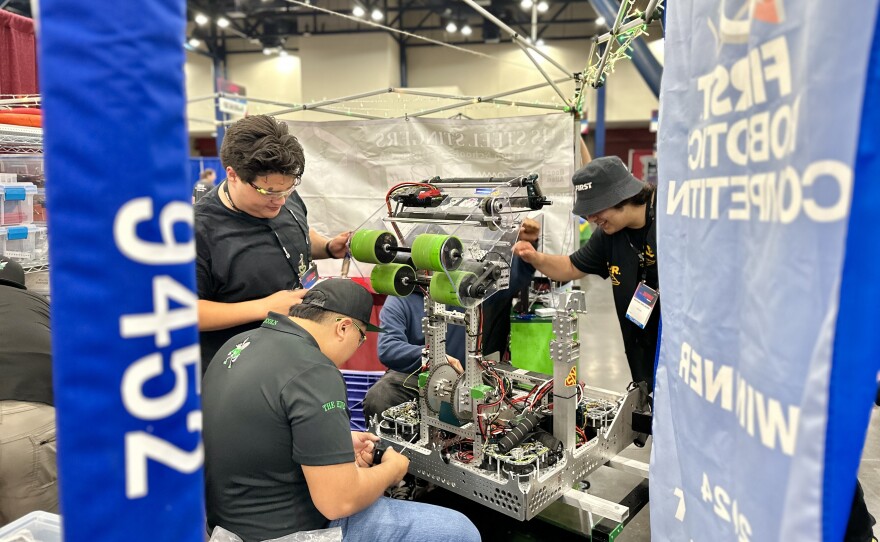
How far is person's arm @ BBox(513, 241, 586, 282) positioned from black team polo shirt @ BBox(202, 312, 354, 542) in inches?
59.9

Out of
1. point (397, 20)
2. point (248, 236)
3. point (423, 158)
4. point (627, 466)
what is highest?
point (397, 20)

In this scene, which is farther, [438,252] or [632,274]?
[632,274]

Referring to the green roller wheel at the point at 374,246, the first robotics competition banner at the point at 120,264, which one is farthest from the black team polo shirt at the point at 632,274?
the first robotics competition banner at the point at 120,264

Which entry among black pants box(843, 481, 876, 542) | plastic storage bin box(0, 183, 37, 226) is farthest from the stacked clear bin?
black pants box(843, 481, 876, 542)

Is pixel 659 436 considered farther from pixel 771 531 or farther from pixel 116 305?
pixel 116 305

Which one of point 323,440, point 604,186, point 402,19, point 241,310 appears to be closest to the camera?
point 323,440

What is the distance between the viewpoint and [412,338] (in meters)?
2.84

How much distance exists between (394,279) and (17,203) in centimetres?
191

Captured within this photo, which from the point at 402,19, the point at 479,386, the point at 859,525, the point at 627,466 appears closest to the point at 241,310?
the point at 479,386

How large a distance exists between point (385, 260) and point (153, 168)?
1.26 m

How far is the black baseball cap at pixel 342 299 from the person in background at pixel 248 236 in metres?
0.23

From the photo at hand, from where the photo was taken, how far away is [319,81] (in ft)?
44.3

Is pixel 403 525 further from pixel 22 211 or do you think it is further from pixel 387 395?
pixel 22 211

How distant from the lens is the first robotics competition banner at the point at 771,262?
20.2 inches
